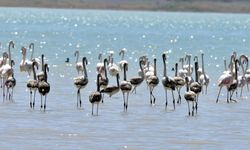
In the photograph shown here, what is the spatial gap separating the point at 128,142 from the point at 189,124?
305 centimetres

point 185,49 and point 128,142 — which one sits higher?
point 185,49

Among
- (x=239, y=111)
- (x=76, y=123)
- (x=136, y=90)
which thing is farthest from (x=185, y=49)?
(x=76, y=123)

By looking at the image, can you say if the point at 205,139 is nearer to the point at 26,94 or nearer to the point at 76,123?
the point at 76,123

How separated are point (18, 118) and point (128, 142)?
349 centimetres

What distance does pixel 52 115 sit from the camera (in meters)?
21.5

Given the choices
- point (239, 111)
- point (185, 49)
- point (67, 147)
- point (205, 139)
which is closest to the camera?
point (67, 147)

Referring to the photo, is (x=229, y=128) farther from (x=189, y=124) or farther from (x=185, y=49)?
(x=185, y=49)

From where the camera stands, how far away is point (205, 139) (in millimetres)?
19000

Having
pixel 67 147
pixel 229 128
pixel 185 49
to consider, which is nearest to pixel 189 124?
pixel 229 128

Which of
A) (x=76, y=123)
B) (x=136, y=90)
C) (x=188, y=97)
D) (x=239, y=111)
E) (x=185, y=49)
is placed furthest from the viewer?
(x=185, y=49)

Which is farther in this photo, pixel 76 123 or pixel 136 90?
pixel 136 90

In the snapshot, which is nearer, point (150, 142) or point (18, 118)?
point (150, 142)

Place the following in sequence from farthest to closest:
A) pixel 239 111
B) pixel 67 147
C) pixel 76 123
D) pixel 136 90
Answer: pixel 136 90
pixel 239 111
pixel 76 123
pixel 67 147

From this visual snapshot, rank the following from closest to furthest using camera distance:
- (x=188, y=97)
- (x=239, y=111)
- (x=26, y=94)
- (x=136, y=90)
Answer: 1. (x=188, y=97)
2. (x=239, y=111)
3. (x=26, y=94)
4. (x=136, y=90)
